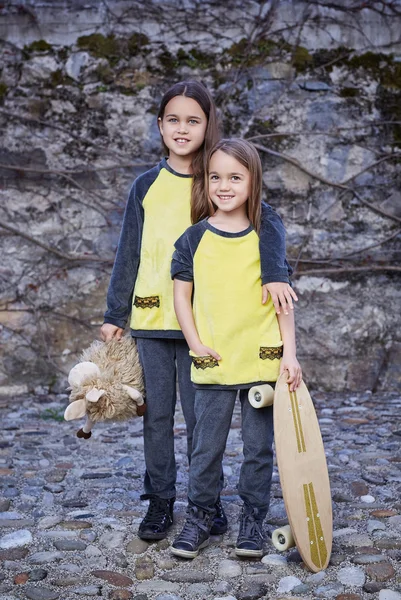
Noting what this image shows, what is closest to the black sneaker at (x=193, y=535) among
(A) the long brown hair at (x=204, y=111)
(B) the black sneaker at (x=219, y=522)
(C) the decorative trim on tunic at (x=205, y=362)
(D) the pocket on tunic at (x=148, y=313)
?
(B) the black sneaker at (x=219, y=522)

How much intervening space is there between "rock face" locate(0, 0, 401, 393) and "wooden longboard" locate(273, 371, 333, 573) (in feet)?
8.17

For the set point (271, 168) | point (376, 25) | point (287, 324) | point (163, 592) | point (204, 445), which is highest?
point (376, 25)

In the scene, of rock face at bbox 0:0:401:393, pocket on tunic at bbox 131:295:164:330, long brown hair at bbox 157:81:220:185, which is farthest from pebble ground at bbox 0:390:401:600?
long brown hair at bbox 157:81:220:185

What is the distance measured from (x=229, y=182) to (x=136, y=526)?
1.21 metres

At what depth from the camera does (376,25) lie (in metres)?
4.77

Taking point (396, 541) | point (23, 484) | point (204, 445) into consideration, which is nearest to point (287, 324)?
point (204, 445)

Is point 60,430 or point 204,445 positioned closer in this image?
point 204,445

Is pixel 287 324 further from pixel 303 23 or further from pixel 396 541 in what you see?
pixel 303 23

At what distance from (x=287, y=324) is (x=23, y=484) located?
4.66 feet

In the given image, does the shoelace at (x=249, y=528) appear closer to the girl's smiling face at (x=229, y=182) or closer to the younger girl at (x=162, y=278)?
the younger girl at (x=162, y=278)

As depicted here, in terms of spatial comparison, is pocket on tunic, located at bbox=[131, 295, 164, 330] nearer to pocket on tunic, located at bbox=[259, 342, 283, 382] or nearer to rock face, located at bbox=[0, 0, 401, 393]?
pocket on tunic, located at bbox=[259, 342, 283, 382]

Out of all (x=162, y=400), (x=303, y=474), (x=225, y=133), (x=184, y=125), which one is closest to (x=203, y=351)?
(x=162, y=400)

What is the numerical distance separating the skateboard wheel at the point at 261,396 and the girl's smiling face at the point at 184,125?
0.78 m

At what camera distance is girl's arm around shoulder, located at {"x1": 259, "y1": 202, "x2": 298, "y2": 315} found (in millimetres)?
2238
